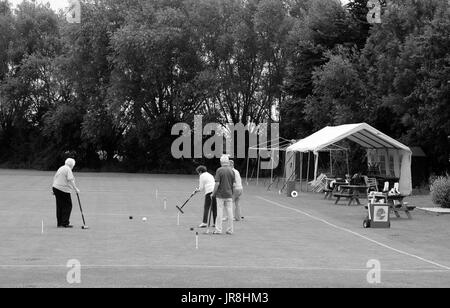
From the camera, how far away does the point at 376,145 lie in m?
40.3

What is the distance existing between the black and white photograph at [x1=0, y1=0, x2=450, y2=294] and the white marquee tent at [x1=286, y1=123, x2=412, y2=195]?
0.12 meters

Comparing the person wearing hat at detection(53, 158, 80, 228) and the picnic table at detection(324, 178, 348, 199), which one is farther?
the picnic table at detection(324, 178, 348, 199)

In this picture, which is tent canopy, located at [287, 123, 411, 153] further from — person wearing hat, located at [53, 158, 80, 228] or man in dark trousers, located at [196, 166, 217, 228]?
person wearing hat, located at [53, 158, 80, 228]

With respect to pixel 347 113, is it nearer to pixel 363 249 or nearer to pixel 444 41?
pixel 444 41

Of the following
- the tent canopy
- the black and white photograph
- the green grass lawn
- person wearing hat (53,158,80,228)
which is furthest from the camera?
the tent canopy

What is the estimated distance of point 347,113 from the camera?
49.2 metres

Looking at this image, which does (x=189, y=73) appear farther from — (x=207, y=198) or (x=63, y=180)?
(x=63, y=180)

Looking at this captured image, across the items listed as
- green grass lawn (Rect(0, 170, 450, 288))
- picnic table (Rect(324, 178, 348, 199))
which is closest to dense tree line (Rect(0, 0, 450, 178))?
picnic table (Rect(324, 178, 348, 199))

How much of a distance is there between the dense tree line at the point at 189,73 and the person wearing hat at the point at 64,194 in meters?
26.3

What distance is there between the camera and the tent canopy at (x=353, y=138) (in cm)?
3691

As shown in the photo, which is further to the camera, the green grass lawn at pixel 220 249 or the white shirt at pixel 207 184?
the white shirt at pixel 207 184

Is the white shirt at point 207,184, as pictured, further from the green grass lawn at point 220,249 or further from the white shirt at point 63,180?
the white shirt at point 63,180

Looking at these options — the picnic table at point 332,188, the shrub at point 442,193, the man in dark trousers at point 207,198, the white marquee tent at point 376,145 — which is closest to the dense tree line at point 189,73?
the white marquee tent at point 376,145

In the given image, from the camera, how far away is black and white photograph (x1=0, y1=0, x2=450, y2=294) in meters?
14.4
